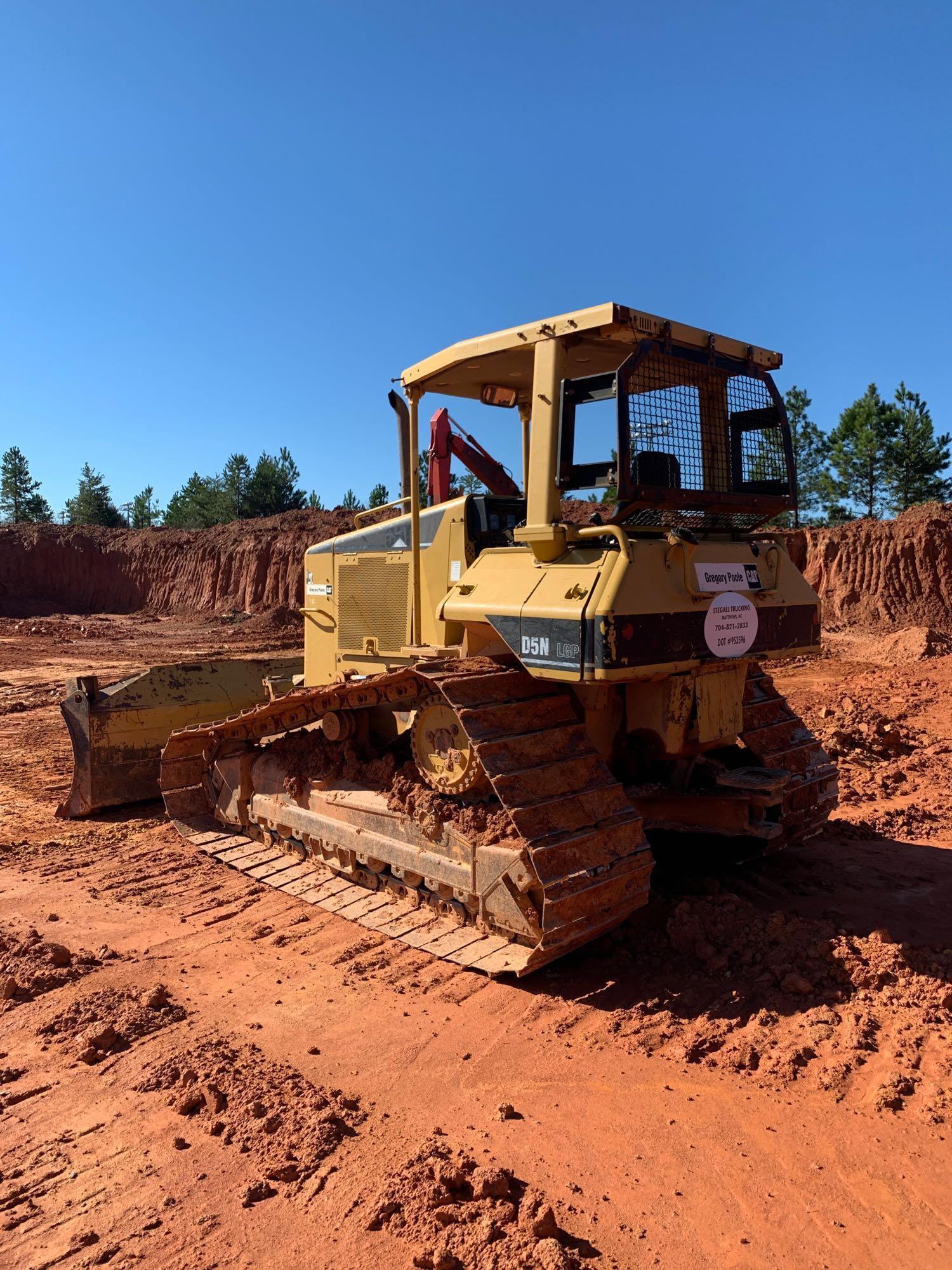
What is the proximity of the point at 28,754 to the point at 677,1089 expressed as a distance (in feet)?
30.3

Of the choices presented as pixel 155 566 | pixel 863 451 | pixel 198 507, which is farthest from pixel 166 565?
pixel 863 451

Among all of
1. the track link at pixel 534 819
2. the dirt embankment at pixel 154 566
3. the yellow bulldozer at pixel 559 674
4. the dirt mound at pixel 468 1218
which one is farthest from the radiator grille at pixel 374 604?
the dirt embankment at pixel 154 566

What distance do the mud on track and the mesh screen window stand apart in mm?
2042

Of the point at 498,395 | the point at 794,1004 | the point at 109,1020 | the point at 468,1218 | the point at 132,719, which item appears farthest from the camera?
the point at 132,719

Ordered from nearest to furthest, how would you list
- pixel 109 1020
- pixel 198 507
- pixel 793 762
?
1. pixel 109 1020
2. pixel 793 762
3. pixel 198 507

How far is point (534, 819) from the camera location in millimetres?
3805

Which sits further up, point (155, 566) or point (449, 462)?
point (155, 566)

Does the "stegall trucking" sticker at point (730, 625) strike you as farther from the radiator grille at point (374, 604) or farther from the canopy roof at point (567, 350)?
the radiator grille at point (374, 604)

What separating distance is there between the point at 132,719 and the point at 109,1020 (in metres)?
3.97

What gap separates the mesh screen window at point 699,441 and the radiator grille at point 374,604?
73.1 inches

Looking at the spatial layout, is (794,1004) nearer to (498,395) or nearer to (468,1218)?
(468,1218)

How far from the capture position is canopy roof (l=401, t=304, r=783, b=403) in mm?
4023

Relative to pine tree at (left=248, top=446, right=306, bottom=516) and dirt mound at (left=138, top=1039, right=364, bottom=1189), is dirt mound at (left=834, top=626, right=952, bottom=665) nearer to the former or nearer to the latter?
dirt mound at (left=138, top=1039, right=364, bottom=1189)

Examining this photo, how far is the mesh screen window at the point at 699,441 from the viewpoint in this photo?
413 cm
